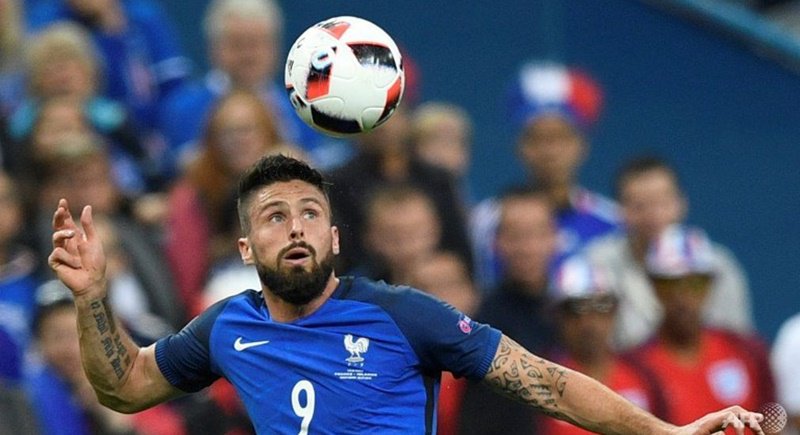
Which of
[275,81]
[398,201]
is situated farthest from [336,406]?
[275,81]

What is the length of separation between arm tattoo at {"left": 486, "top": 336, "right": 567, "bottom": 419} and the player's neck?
633 mm

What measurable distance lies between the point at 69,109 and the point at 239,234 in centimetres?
113

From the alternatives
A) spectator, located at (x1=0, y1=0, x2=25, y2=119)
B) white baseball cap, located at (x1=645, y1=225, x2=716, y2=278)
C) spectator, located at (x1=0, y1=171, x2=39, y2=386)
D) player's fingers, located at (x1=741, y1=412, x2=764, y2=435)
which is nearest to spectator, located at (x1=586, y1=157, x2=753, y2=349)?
white baseball cap, located at (x1=645, y1=225, x2=716, y2=278)

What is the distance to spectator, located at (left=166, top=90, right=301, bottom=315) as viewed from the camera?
32.5 feet

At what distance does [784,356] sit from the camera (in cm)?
1000

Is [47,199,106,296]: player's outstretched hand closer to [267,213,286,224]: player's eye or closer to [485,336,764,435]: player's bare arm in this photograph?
[267,213,286,224]: player's eye

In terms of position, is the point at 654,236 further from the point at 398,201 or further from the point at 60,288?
the point at 60,288

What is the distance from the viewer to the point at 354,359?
21.2ft

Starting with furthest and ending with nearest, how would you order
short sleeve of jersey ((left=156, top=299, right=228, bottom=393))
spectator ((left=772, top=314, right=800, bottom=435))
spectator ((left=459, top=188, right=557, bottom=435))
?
spectator ((left=772, top=314, right=800, bottom=435)) < spectator ((left=459, top=188, right=557, bottom=435)) < short sleeve of jersey ((left=156, top=299, right=228, bottom=393))

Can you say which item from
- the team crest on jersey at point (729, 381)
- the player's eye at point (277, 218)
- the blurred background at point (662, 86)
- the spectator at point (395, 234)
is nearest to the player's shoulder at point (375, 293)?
the player's eye at point (277, 218)

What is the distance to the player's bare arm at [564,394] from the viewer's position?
629 cm

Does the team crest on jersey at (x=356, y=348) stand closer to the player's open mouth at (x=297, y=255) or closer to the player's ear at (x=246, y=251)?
the player's open mouth at (x=297, y=255)

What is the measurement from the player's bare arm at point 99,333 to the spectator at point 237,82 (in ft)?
12.7

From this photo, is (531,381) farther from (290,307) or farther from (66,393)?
(66,393)
